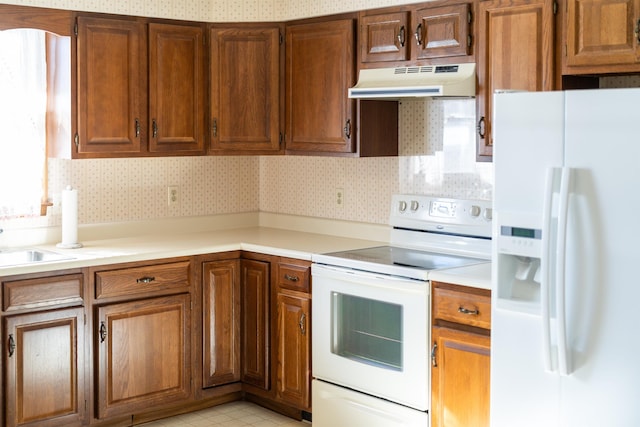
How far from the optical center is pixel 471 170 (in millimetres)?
4207

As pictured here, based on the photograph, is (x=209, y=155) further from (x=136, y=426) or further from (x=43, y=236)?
(x=136, y=426)

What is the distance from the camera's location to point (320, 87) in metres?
4.54

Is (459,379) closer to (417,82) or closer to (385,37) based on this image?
(417,82)

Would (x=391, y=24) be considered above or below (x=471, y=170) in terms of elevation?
above

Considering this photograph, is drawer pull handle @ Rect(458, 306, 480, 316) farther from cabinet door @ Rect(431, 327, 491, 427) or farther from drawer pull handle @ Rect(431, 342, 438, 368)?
drawer pull handle @ Rect(431, 342, 438, 368)

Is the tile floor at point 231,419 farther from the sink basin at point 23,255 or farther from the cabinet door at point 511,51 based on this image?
the cabinet door at point 511,51

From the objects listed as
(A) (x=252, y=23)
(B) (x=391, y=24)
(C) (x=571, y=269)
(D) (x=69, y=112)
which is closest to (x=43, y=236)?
(D) (x=69, y=112)

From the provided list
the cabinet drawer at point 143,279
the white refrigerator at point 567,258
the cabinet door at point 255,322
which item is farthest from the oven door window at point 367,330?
the cabinet drawer at point 143,279

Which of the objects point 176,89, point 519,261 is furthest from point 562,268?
point 176,89

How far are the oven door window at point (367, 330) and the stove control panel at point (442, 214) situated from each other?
1.98ft

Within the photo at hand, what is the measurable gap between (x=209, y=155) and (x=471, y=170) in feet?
4.87

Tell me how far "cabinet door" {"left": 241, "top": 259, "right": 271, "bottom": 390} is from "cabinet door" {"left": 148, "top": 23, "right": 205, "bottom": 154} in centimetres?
76

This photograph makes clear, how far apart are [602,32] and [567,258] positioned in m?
0.97

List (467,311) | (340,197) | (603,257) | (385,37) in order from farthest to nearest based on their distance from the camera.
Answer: (340,197)
(385,37)
(467,311)
(603,257)
